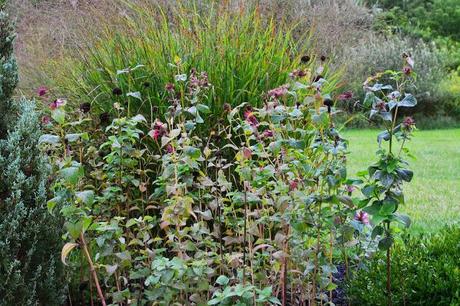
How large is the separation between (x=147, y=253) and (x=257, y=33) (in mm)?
2312

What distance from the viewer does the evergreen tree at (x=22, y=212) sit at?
2516 mm

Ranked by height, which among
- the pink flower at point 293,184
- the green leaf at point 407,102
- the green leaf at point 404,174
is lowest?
the pink flower at point 293,184

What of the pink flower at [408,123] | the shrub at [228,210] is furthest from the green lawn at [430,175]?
the pink flower at [408,123]

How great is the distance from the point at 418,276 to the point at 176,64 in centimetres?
191

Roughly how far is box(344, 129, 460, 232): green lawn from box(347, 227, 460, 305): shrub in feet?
6.84

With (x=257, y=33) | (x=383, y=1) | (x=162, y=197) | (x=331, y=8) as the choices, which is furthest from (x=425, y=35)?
(x=162, y=197)

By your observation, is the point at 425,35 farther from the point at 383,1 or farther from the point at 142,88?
the point at 142,88

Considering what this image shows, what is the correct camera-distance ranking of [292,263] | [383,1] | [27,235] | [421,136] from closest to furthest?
[27,235], [292,263], [421,136], [383,1]

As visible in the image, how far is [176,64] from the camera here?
382 cm

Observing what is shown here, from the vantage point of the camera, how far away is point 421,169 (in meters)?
9.43

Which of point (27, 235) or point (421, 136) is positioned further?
point (421, 136)

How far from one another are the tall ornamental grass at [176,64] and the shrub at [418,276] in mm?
1360

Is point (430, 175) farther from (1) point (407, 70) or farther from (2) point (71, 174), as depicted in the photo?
(2) point (71, 174)

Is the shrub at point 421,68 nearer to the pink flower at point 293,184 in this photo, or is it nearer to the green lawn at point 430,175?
the green lawn at point 430,175
